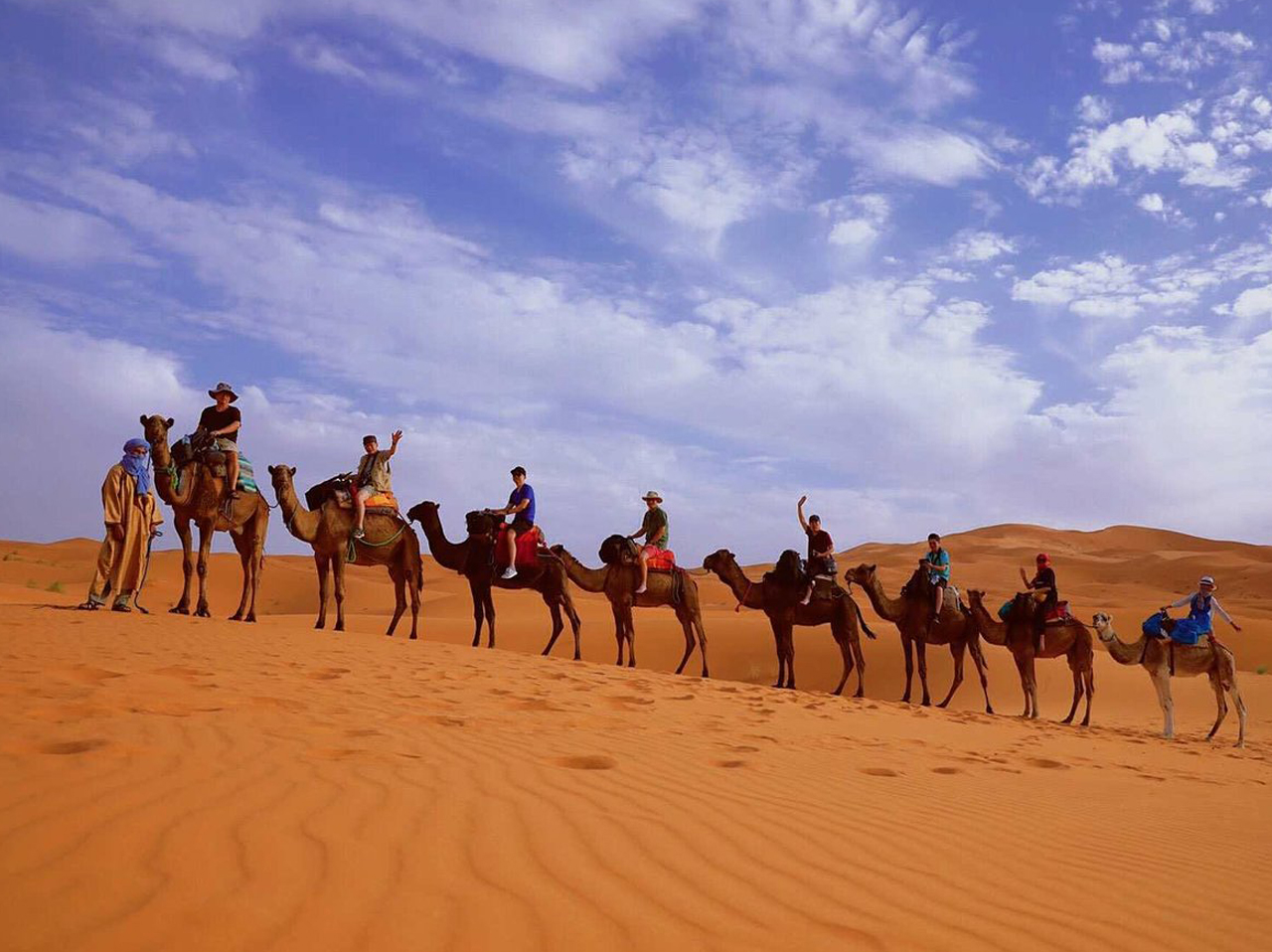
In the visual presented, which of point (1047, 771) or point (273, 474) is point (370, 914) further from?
point (273, 474)

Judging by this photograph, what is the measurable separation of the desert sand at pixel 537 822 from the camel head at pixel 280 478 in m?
4.08

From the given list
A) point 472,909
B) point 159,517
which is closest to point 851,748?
point 472,909

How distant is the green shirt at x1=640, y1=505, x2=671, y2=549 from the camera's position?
16.1m

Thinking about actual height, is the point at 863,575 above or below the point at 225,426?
Answer: below

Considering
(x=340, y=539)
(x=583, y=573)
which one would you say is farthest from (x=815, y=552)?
(x=340, y=539)

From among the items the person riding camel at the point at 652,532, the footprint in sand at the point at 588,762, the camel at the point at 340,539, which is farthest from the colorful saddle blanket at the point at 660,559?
the footprint in sand at the point at 588,762

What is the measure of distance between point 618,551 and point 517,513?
6.32ft

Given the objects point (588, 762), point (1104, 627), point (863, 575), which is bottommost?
point (588, 762)

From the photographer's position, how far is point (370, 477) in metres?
14.6

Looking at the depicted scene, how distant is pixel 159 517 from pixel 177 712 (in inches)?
389

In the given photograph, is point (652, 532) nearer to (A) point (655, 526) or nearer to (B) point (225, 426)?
(A) point (655, 526)

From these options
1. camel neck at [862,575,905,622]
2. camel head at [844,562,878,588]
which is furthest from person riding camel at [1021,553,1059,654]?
camel head at [844,562,878,588]

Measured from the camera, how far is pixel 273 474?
14.1 meters

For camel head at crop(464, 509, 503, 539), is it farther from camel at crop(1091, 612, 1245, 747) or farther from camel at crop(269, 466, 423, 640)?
camel at crop(1091, 612, 1245, 747)
